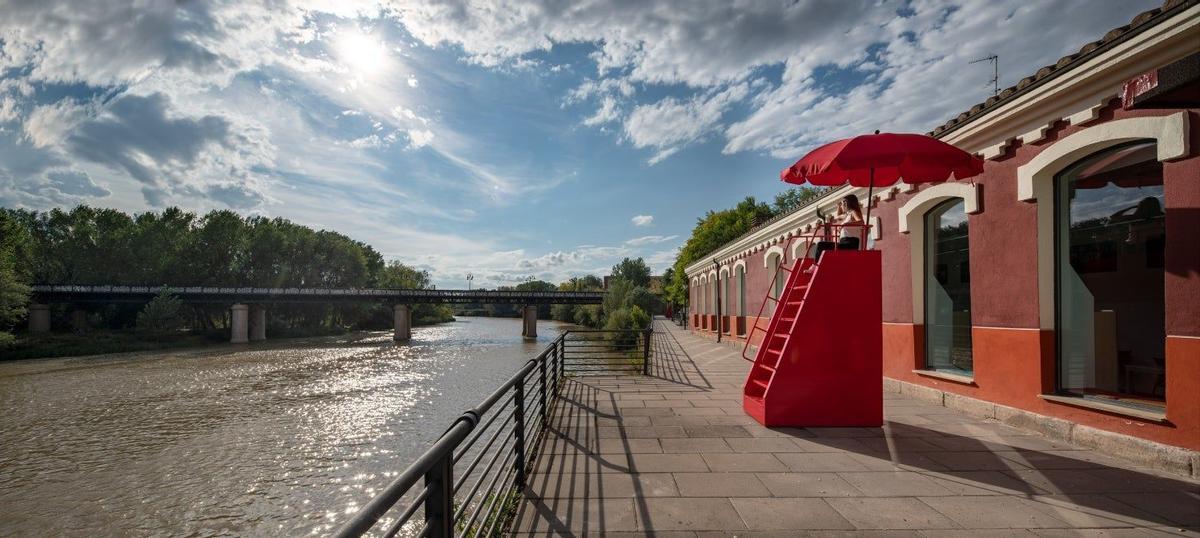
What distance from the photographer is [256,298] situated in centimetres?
4775

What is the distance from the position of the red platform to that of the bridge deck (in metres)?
44.1

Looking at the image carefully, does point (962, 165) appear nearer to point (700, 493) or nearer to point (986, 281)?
point (986, 281)

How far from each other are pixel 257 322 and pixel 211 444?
45.7 metres

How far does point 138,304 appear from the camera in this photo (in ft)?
157

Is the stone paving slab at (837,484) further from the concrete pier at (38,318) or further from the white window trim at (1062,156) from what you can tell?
the concrete pier at (38,318)

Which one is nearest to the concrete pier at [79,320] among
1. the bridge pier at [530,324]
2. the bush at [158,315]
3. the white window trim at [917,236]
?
the bush at [158,315]

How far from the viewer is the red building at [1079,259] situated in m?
4.32

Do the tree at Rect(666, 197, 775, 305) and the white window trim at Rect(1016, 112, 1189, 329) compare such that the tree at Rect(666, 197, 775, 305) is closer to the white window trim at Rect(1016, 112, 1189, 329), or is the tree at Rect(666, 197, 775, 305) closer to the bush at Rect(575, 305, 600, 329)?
the bush at Rect(575, 305, 600, 329)

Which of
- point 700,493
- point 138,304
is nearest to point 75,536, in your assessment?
point 700,493

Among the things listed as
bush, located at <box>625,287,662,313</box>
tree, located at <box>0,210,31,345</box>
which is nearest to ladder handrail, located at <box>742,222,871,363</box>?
bush, located at <box>625,287,662,313</box>

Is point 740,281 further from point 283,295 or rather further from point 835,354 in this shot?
point 283,295

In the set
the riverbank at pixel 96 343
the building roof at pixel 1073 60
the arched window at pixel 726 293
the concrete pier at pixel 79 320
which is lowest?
the riverbank at pixel 96 343

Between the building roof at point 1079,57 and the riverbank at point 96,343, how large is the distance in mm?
46259

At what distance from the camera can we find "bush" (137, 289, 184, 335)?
4097cm
